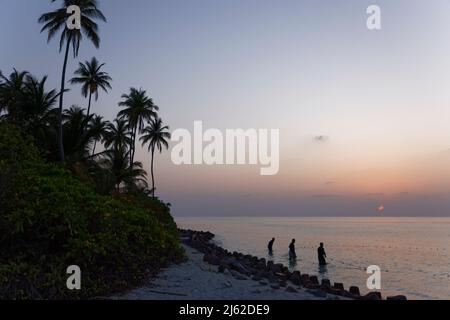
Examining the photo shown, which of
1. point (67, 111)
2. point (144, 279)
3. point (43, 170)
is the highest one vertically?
point (67, 111)

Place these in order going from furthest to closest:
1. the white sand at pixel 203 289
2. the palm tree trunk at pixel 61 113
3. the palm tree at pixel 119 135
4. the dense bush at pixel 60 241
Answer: the palm tree at pixel 119 135 → the palm tree trunk at pixel 61 113 → the white sand at pixel 203 289 → the dense bush at pixel 60 241

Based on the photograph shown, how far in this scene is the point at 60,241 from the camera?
11.7 metres

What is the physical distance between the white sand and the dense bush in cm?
66

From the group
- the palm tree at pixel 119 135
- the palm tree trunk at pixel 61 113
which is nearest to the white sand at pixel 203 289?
the palm tree trunk at pixel 61 113

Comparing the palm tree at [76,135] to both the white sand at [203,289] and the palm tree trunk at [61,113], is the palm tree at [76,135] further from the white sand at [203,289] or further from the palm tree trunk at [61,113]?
the white sand at [203,289]

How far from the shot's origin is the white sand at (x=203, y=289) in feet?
35.6

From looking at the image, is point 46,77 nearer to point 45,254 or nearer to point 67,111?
point 67,111

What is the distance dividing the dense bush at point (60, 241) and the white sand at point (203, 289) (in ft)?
2.16

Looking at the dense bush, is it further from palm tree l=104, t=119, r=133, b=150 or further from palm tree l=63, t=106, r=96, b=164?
palm tree l=104, t=119, r=133, b=150

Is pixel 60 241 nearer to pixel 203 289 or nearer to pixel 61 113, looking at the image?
pixel 203 289

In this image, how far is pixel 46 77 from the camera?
97.2ft

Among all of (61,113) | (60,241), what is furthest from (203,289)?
(61,113)
